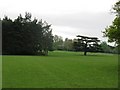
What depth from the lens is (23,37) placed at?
95.0 meters

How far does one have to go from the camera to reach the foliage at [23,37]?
307ft

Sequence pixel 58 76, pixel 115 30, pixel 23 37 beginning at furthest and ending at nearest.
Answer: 1. pixel 23 37
2. pixel 115 30
3. pixel 58 76

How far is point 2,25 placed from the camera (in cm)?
9275

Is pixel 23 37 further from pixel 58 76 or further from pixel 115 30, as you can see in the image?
pixel 58 76

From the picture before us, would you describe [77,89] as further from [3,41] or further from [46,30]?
[46,30]

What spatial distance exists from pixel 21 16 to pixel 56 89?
87.0 meters

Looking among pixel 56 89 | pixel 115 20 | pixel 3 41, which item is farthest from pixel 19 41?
pixel 56 89

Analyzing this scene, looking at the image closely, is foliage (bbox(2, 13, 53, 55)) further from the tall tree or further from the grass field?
the tall tree

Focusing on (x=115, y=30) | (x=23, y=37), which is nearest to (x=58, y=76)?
(x=115, y=30)

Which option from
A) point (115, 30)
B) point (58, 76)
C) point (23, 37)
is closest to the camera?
point (58, 76)

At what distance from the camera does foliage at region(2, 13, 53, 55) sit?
9369 centimetres

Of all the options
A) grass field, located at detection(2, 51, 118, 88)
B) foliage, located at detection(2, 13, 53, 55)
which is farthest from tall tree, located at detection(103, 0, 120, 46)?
foliage, located at detection(2, 13, 53, 55)

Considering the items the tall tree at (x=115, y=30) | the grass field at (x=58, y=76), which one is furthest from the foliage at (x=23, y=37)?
the tall tree at (x=115, y=30)

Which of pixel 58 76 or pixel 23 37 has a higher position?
pixel 23 37
